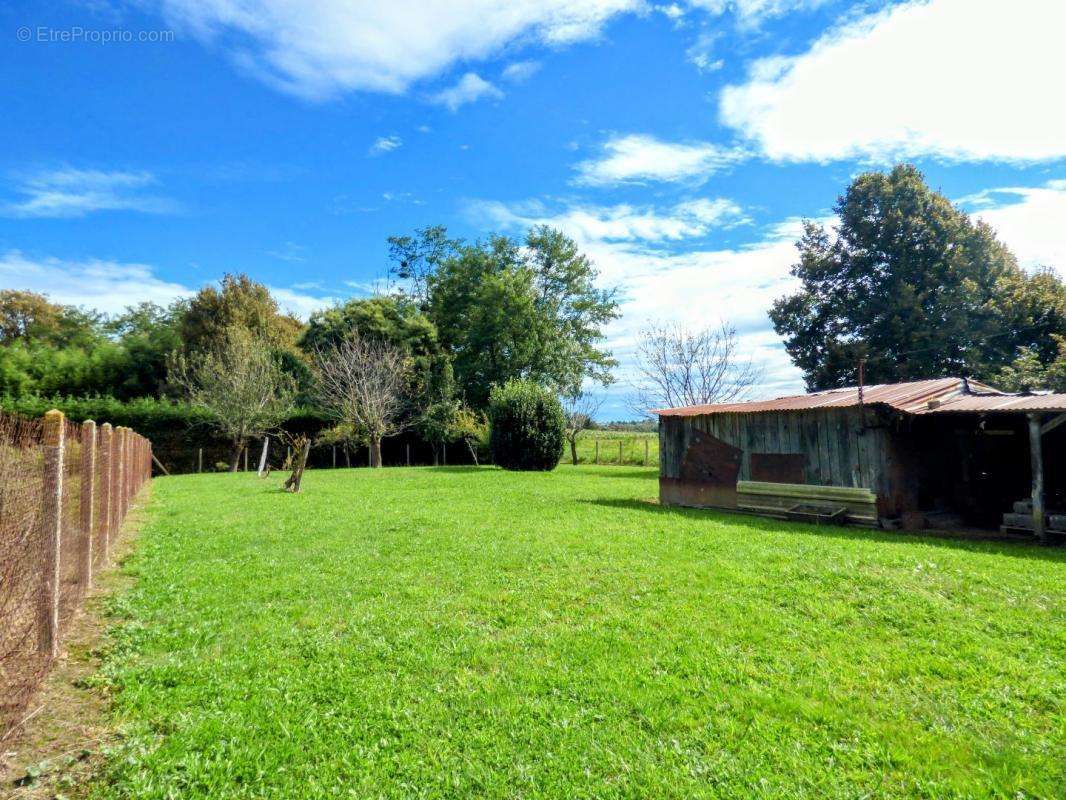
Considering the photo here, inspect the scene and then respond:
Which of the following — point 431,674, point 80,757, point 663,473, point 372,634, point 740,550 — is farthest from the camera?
point 663,473

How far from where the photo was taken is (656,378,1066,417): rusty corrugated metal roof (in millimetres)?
9492

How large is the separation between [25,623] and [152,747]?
3.68ft

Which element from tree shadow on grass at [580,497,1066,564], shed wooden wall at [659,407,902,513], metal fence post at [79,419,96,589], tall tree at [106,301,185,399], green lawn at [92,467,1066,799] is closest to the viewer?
green lawn at [92,467,1066,799]

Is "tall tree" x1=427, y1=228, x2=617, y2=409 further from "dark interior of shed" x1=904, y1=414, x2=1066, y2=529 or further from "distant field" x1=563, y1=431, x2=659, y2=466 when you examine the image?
"dark interior of shed" x1=904, y1=414, x2=1066, y2=529

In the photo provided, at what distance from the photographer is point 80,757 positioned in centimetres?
291

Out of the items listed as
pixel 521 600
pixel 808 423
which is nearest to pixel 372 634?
pixel 521 600

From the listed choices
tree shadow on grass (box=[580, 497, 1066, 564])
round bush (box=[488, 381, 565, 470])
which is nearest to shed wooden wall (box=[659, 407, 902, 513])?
tree shadow on grass (box=[580, 497, 1066, 564])

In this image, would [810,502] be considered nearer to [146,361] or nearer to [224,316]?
[224,316]

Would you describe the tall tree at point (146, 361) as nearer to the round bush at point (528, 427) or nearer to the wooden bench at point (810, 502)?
the round bush at point (528, 427)

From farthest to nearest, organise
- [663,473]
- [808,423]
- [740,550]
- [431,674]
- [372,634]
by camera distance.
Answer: [663,473]
[808,423]
[740,550]
[372,634]
[431,674]

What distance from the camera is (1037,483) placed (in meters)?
9.22

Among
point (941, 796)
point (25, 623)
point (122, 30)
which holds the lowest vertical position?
point (941, 796)

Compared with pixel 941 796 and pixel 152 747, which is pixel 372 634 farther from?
pixel 941 796

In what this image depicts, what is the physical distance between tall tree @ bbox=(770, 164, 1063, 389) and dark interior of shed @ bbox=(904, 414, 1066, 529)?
11.6 meters
